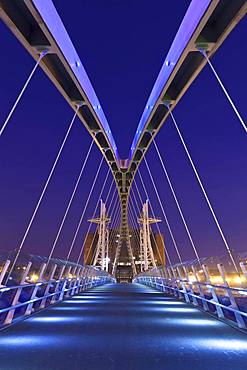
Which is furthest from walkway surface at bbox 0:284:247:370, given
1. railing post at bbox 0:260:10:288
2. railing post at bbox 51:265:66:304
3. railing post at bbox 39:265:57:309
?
railing post at bbox 51:265:66:304

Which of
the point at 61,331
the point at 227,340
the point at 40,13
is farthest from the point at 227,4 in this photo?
the point at 61,331

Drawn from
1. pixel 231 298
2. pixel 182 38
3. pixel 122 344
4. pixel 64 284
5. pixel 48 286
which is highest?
pixel 182 38

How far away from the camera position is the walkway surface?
383 centimetres

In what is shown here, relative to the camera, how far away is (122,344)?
4.93 meters

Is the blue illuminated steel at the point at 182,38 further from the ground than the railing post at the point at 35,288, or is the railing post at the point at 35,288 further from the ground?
the blue illuminated steel at the point at 182,38

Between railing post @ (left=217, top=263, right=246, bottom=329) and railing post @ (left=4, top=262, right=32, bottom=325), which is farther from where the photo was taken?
railing post @ (left=4, top=262, right=32, bottom=325)

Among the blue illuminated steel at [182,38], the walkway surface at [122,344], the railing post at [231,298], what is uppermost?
the blue illuminated steel at [182,38]

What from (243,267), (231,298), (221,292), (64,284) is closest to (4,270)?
(243,267)

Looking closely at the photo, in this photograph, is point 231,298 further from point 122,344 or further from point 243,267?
point 122,344

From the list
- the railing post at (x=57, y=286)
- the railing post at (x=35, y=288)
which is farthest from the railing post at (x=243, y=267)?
the railing post at (x=57, y=286)

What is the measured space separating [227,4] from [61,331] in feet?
23.6

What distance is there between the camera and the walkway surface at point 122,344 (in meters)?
3.83

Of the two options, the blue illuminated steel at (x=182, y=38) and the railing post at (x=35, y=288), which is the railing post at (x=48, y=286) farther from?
the blue illuminated steel at (x=182, y=38)

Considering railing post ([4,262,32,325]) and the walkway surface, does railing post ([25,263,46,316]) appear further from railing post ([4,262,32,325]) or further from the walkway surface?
railing post ([4,262,32,325])
